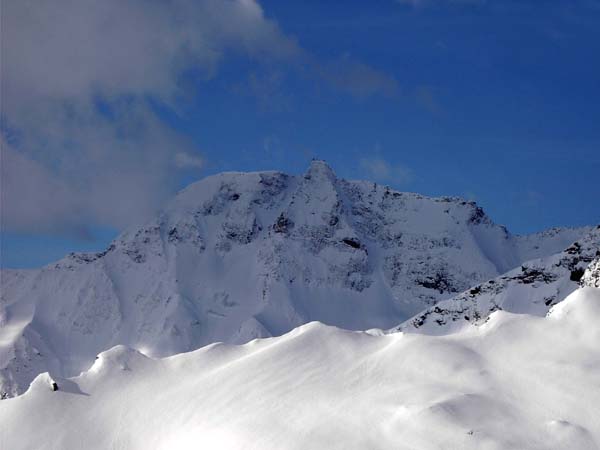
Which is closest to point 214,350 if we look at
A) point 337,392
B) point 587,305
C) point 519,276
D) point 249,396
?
point 249,396

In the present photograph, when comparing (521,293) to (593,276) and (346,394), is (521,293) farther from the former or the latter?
(346,394)

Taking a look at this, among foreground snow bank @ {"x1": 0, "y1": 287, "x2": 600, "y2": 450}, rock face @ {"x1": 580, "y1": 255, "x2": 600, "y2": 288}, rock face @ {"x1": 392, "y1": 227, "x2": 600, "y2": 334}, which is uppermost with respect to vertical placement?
rock face @ {"x1": 392, "y1": 227, "x2": 600, "y2": 334}

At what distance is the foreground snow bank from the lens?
142 feet

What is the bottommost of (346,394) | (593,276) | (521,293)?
(346,394)

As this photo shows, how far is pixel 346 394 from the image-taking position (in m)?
48.8

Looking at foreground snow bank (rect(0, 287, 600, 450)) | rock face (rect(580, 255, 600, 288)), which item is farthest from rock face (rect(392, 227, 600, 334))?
foreground snow bank (rect(0, 287, 600, 450))

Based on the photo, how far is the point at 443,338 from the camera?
54.0m

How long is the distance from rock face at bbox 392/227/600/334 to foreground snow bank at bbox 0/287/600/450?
11096 centimetres

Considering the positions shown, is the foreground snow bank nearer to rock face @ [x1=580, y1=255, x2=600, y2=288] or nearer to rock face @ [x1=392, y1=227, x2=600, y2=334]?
rock face @ [x1=580, y1=255, x2=600, y2=288]

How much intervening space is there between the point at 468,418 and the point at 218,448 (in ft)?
43.0

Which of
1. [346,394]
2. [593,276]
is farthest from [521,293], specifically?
[346,394]

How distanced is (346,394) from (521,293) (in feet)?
425

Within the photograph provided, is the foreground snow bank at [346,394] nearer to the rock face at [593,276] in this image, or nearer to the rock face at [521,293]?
the rock face at [593,276]

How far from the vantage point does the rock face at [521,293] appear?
166 m
